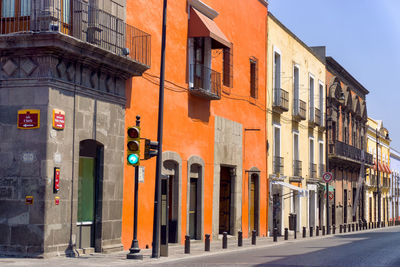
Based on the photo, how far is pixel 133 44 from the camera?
1986 cm

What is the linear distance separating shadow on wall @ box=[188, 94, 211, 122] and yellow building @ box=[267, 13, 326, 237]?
8.14m

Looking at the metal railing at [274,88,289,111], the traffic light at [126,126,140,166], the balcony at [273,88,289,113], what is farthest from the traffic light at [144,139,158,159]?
the metal railing at [274,88,289,111]

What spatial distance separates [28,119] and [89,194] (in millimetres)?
3102

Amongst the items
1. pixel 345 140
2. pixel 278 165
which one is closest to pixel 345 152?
pixel 345 140

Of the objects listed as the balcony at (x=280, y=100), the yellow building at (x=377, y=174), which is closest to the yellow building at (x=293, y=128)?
the balcony at (x=280, y=100)

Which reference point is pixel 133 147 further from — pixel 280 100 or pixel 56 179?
pixel 280 100

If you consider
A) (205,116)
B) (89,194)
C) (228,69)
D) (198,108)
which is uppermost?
(228,69)

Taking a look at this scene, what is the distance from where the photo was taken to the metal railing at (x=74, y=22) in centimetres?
1605

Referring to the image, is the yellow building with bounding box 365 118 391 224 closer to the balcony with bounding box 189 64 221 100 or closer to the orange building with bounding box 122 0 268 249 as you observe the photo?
the orange building with bounding box 122 0 268 249

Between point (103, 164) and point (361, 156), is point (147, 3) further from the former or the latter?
point (361, 156)

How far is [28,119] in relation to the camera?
1598 centimetres

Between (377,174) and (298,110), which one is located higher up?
(298,110)

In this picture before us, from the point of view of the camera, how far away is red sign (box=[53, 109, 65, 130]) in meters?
16.1

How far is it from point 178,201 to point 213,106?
5311 mm
